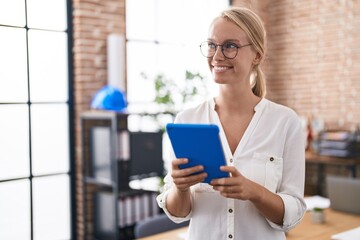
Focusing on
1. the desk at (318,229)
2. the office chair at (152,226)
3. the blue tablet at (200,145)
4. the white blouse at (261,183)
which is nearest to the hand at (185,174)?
the blue tablet at (200,145)

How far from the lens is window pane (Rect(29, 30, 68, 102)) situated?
12.3ft

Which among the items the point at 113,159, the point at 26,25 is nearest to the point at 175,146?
the point at 113,159

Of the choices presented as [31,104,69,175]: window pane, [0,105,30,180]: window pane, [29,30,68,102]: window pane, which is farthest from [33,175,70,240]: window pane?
[29,30,68,102]: window pane

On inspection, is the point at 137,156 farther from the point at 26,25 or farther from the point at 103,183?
the point at 26,25

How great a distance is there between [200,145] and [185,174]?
107mm

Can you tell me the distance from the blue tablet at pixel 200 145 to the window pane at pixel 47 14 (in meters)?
2.90

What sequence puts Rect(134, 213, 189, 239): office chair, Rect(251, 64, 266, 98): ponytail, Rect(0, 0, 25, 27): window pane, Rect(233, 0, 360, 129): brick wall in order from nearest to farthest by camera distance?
Rect(251, 64, 266, 98): ponytail < Rect(134, 213, 189, 239): office chair < Rect(0, 0, 25, 27): window pane < Rect(233, 0, 360, 129): brick wall

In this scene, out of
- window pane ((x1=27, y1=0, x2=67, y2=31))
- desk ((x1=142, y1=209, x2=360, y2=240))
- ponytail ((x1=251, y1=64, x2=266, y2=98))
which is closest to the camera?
ponytail ((x1=251, y1=64, x2=266, y2=98))

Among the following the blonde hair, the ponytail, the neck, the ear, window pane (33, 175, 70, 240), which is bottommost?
window pane (33, 175, 70, 240)

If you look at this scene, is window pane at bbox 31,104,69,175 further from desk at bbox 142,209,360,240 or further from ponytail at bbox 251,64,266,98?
ponytail at bbox 251,64,266,98

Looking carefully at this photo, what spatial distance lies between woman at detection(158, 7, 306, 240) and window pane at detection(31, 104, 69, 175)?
2.57 metres

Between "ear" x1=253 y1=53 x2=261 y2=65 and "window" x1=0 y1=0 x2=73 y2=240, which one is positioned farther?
"window" x1=0 y1=0 x2=73 y2=240

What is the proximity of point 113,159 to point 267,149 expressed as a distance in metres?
2.34

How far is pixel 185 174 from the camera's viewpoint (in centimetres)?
125
